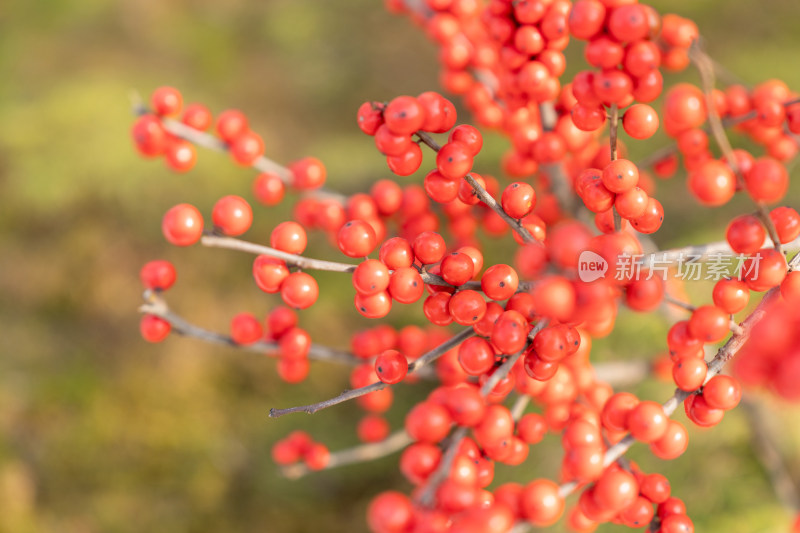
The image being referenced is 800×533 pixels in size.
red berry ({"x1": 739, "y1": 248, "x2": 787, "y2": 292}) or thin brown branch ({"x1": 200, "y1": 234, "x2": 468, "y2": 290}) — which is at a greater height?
red berry ({"x1": 739, "y1": 248, "x2": 787, "y2": 292})

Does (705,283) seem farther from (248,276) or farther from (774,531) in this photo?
(248,276)

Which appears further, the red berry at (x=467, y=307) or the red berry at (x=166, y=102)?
the red berry at (x=166, y=102)

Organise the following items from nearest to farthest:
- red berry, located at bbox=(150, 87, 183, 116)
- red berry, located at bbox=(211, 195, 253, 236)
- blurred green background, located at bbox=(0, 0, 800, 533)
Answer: red berry, located at bbox=(211, 195, 253, 236), red berry, located at bbox=(150, 87, 183, 116), blurred green background, located at bbox=(0, 0, 800, 533)

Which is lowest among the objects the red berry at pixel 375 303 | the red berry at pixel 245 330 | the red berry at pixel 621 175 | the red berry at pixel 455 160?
the red berry at pixel 245 330

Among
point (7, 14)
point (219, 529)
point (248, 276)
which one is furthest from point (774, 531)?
point (7, 14)

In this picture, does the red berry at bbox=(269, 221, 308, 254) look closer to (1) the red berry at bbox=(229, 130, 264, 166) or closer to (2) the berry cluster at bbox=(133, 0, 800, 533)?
(2) the berry cluster at bbox=(133, 0, 800, 533)

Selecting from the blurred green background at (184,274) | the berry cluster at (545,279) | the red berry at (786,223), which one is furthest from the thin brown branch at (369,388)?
the blurred green background at (184,274)

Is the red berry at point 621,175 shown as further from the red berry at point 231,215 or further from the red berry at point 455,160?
the red berry at point 231,215

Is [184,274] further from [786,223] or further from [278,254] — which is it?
[786,223]

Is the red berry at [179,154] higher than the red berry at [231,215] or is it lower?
lower

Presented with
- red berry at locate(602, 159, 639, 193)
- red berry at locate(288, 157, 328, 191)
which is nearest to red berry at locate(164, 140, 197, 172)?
red berry at locate(288, 157, 328, 191)
